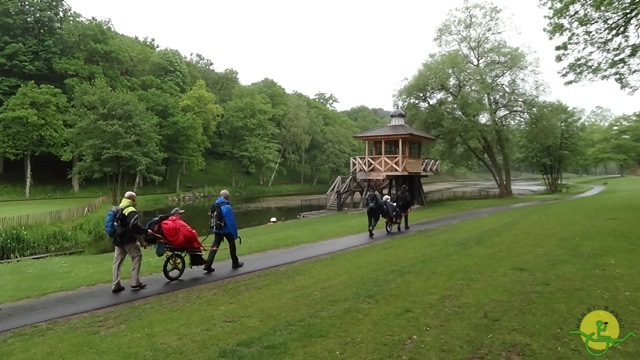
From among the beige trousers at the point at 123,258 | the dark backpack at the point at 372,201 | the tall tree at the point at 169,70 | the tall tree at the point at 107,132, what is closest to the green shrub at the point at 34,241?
the beige trousers at the point at 123,258

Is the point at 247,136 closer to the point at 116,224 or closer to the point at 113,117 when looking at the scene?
the point at 113,117

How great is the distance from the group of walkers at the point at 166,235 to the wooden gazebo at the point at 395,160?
65.3 ft

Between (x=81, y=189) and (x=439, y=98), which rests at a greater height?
(x=439, y=98)

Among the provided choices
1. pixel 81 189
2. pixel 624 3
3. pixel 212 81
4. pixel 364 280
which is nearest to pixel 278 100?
pixel 212 81

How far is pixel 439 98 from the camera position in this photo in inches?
1286

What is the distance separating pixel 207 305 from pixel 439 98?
30.1m

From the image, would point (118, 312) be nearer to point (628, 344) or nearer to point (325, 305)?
point (325, 305)

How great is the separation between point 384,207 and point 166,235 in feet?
30.8

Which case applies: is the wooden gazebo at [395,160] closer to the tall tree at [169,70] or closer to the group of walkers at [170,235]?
the group of walkers at [170,235]

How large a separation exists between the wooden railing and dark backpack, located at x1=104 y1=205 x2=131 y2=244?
2245cm

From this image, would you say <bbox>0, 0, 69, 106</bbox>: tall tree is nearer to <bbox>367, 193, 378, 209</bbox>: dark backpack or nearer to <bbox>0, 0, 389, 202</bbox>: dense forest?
<bbox>0, 0, 389, 202</bbox>: dense forest

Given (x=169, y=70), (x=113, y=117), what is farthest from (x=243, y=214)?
(x=169, y=70)

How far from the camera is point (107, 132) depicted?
33.4 metres

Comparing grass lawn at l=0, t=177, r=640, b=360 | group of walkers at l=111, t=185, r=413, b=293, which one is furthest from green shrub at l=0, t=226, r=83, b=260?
group of walkers at l=111, t=185, r=413, b=293
